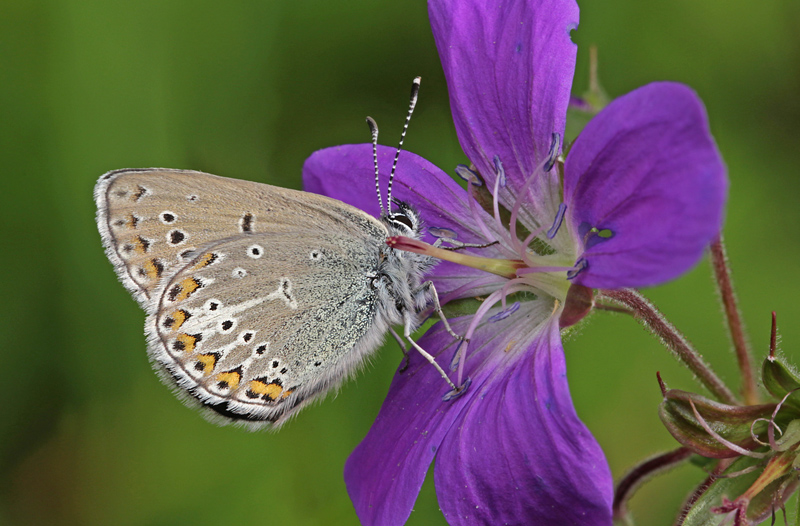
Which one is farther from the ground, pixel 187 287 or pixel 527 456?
pixel 187 287

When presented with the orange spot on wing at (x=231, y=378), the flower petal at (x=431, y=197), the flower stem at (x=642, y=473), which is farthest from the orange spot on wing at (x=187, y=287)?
the flower stem at (x=642, y=473)

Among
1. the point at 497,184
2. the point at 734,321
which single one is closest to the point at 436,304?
the point at 497,184

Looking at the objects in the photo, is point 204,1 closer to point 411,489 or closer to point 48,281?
point 48,281

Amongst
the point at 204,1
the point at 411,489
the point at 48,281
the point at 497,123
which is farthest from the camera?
the point at 204,1

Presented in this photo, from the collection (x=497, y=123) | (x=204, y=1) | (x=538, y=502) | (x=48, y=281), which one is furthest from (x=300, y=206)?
(x=204, y=1)

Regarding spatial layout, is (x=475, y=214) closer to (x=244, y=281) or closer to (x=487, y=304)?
(x=487, y=304)

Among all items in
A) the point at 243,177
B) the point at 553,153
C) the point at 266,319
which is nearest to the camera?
the point at 553,153
